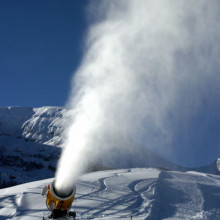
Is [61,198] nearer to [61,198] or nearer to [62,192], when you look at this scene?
[61,198]

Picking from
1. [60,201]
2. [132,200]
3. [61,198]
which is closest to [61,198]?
[61,198]

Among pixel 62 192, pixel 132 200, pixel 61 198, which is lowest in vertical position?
pixel 132 200

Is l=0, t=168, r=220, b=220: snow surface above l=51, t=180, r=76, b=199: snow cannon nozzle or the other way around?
the other way around

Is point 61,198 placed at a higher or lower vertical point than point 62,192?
lower

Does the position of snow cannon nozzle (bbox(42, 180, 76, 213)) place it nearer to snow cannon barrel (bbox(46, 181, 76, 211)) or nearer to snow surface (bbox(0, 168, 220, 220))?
snow cannon barrel (bbox(46, 181, 76, 211))

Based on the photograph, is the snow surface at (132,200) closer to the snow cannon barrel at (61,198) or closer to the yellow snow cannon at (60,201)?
the yellow snow cannon at (60,201)

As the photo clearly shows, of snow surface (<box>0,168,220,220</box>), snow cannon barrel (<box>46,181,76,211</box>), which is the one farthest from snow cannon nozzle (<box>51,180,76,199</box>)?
snow surface (<box>0,168,220,220</box>)

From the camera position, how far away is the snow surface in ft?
50.3

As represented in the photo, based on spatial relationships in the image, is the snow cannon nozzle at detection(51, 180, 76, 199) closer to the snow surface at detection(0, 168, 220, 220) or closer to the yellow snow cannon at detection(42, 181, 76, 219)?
the yellow snow cannon at detection(42, 181, 76, 219)

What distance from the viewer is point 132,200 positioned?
1778cm

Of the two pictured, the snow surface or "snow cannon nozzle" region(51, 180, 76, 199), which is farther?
the snow surface

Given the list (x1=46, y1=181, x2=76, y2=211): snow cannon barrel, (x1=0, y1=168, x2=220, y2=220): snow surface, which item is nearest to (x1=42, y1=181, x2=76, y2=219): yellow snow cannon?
(x1=46, y1=181, x2=76, y2=211): snow cannon barrel

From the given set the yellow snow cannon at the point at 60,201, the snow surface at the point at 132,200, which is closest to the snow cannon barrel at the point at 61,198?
the yellow snow cannon at the point at 60,201

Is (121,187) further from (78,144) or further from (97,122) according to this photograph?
(78,144)
